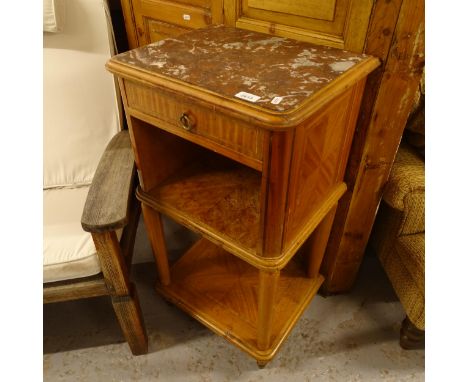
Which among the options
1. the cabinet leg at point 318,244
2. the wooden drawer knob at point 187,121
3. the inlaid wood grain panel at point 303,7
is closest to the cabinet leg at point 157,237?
the wooden drawer knob at point 187,121

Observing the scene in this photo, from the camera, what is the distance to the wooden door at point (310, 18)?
0.84 meters

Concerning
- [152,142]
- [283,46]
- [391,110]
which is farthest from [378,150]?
[152,142]

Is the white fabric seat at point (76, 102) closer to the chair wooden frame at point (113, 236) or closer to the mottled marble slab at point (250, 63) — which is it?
the chair wooden frame at point (113, 236)

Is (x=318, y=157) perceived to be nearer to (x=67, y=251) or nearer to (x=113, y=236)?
(x=113, y=236)

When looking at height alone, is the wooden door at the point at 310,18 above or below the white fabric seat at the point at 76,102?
above

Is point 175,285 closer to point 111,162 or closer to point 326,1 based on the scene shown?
point 111,162

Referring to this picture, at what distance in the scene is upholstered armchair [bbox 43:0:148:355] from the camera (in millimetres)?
978

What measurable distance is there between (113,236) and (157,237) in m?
0.26

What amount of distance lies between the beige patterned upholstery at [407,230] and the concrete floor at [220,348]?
205mm

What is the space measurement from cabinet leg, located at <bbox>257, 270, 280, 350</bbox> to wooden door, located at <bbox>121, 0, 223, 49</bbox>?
0.75 metres

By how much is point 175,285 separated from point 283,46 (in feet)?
3.01

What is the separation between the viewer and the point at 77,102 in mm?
1271

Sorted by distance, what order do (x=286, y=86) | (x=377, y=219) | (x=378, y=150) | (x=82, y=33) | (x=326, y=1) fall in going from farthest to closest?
(x=377, y=219) → (x=82, y=33) → (x=378, y=150) → (x=326, y=1) → (x=286, y=86)

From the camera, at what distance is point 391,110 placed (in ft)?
3.04
